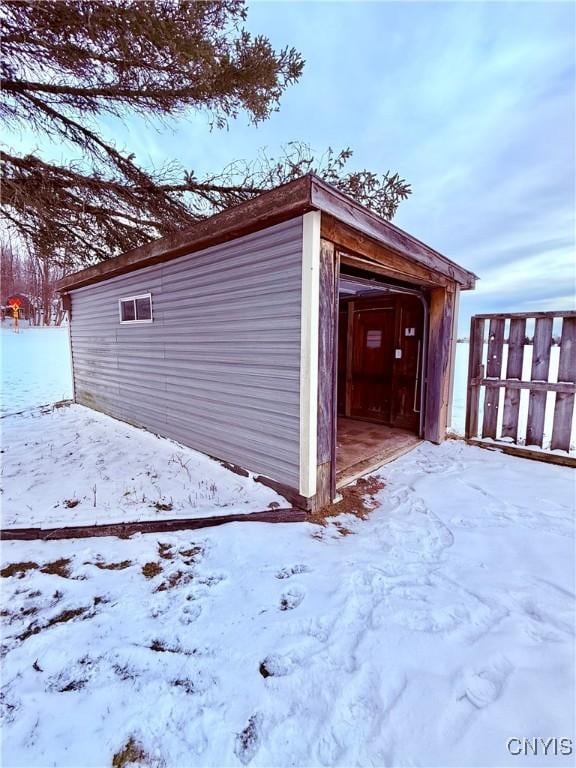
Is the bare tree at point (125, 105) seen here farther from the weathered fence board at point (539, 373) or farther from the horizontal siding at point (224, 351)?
the weathered fence board at point (539, 373)

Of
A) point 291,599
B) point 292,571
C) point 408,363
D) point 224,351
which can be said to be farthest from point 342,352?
point 291,599

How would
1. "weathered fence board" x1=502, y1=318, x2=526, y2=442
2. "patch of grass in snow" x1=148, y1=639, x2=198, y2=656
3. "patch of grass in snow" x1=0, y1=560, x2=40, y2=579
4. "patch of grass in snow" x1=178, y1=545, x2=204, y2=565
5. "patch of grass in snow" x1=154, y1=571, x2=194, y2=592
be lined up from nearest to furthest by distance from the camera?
"patch of grass in snow" x1=148, y1=639, x2=198, y2=656 < "patch of grass in snow" x1=154, y1=571, x2=194, y2=592 < "patch of grass in snow" x1=0, y1=560, x2=40, y2=579 < "patch of grass in snow" x1=178, y1=545, x2=204, y2=565 < "weathered fence board" x1=502, y1=318, x2=526, y2=442

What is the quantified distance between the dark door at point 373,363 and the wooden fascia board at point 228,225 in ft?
11.0

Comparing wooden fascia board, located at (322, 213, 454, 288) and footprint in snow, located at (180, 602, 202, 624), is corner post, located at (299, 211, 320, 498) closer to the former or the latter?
wooden fascia board, located at (322, 213, 454, 288)

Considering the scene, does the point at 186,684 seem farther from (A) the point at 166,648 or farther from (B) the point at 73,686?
(B) the point at 73,686

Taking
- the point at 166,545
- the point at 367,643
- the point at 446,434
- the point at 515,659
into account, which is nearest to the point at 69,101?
the point at 166,545

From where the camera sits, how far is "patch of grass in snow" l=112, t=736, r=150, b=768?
115cm

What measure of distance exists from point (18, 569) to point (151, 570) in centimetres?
88

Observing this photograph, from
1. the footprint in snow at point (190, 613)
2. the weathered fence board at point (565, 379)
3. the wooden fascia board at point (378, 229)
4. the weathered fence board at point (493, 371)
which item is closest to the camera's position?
the footprint in snow at point (190, 613)

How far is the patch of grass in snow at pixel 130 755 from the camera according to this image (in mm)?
1152

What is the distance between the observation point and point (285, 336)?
3.03 m

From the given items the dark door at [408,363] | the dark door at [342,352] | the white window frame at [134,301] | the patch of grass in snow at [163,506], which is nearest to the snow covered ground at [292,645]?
the patch of grass in snow at [163,506]

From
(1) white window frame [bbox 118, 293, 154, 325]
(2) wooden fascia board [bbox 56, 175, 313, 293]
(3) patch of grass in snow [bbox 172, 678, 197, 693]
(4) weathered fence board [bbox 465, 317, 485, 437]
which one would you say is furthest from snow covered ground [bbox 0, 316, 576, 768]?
(1) white window frame [bbox 118, 293, 154, 325]

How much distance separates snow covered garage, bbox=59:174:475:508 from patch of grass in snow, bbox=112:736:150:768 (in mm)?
1936
